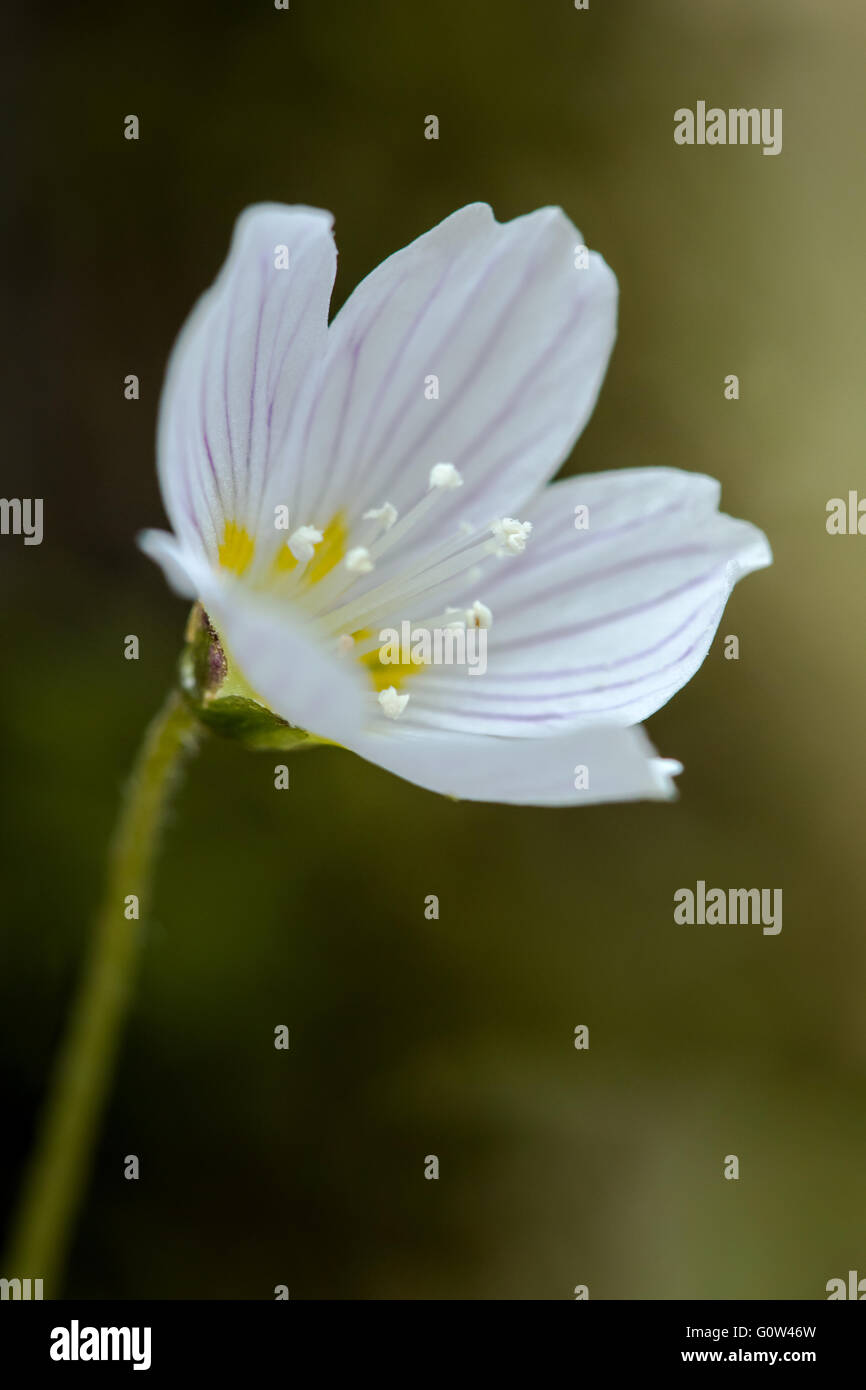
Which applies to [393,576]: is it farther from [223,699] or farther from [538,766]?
[538,766]

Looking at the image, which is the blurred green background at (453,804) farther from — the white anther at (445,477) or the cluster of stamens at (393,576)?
the white anther at (445,477)

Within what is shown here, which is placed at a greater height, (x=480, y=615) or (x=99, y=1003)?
(x=480, y=615)

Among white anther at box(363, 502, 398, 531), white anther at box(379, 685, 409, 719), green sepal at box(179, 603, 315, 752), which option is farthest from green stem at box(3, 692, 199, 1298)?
white anther at box(363, 502, 398, 531)

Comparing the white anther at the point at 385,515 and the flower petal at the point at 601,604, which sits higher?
the white anther at the point at 385,515

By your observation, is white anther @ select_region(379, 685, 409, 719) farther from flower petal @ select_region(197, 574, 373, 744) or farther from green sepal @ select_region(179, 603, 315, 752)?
flower petal @ select_region(197, 574, 373, 744)

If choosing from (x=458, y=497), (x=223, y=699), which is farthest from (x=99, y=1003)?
(x=458, y=497)

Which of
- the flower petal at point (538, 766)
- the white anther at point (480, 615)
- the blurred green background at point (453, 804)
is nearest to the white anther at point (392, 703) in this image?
the white anther at point (480, 615)

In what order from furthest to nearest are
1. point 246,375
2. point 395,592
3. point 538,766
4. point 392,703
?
point 395,592 < point 392,703 < point 246,375 < point 538,766
